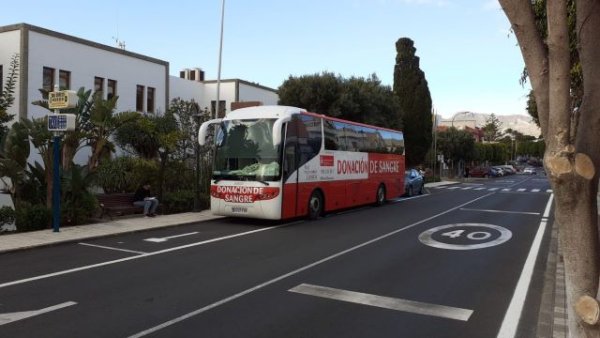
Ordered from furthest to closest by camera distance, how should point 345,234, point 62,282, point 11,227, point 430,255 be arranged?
point 345,234 < point 11,227 < point 430,255 < point 62,282

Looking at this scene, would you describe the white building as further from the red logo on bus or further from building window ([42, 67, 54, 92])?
the red logo on bus

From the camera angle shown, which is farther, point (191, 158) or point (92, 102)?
point (191, 158)

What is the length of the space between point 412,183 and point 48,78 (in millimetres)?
19041

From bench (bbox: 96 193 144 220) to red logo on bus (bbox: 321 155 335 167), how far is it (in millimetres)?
5776

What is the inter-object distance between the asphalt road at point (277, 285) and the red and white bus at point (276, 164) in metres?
1.26

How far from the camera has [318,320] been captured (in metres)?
6.19

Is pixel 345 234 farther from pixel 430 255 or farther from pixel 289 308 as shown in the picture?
pixel 289 308

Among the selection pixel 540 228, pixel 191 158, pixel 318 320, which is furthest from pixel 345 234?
pixel 191 158

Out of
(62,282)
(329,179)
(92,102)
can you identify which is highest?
(92,102)

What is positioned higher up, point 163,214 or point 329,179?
point 329,179

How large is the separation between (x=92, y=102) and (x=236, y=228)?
5337 millimetres

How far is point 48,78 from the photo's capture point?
968 inches

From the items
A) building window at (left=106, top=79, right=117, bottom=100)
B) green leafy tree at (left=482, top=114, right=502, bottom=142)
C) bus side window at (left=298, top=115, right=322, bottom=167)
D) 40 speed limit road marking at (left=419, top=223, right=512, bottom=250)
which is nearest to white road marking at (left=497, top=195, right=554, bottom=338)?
40 speed limit road marking at (left=419, top=223, right=512, bottom=250)

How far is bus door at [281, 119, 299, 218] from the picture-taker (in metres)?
14.8
